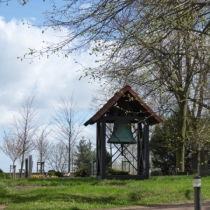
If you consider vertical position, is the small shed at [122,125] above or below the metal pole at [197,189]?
above

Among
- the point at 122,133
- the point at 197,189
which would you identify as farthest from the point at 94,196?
the point at 122,133

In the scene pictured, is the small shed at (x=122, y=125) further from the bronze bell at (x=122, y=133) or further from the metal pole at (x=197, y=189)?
the metal pole at (x=197, y=189)

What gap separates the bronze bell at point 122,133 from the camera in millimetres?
19547

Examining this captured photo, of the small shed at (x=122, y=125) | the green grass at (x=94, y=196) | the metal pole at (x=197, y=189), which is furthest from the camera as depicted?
the small shed at (x=122, y=125)

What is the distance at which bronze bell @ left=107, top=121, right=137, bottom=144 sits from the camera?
1955cm

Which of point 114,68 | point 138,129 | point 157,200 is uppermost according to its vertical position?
point 114,68

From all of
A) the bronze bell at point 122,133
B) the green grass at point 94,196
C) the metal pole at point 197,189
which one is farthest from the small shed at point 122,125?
the metal pole at point 197,189

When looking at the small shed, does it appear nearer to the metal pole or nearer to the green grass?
the green grass

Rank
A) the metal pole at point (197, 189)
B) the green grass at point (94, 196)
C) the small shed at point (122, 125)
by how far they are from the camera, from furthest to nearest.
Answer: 1. the small shed at point (122, 125)
2. the green grass at point (94, 196)
3. the metal pole at point (197, 189)

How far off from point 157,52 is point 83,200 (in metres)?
4.95

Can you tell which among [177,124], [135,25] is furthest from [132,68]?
[177,124]

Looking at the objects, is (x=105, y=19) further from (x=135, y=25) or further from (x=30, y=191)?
(x=30, y=191)

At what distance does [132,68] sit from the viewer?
14.2 meters

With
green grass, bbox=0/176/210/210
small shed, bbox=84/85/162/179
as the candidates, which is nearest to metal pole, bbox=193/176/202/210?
green grass, bbox=0/176/210/210
